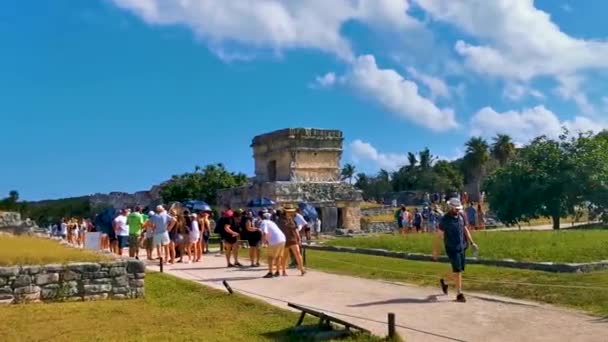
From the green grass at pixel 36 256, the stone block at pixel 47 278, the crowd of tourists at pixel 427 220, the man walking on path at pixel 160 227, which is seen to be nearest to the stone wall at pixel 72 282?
the stone block at pixel 47 278

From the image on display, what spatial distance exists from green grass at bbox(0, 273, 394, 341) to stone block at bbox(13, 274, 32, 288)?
0.47 metres

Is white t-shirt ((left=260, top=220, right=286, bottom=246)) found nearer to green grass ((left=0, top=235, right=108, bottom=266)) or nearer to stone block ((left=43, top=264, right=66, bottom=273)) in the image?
green grass ((left=0, top=235, right=108, bottom=266))

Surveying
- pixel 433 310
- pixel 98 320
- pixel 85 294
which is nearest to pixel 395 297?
pixel 433 310

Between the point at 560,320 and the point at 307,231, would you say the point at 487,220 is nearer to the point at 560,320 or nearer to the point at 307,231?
the point at 307,231

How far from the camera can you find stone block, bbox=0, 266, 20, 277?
11.4 metres

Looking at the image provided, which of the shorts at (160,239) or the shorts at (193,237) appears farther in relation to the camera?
the shorts at (193,237)

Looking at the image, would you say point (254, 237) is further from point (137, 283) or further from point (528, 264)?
point (528, 264)

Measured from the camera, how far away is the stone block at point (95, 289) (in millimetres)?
12172

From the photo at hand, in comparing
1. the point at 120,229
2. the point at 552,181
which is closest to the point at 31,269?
the point at 120,229

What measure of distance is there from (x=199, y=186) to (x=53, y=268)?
121ft

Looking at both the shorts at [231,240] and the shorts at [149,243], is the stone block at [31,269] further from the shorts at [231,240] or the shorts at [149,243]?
the shorts at [149,243]

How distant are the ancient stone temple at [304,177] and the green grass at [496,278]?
19776mm

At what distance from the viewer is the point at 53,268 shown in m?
11.9

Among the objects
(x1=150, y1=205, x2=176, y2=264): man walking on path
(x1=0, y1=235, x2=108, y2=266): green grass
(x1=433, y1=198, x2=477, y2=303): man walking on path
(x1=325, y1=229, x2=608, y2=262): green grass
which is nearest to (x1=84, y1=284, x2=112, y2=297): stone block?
(x1=0, y1=235, x2=108, y2=266): green grass
